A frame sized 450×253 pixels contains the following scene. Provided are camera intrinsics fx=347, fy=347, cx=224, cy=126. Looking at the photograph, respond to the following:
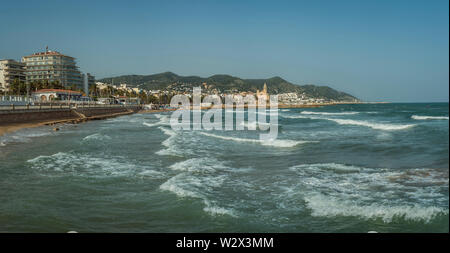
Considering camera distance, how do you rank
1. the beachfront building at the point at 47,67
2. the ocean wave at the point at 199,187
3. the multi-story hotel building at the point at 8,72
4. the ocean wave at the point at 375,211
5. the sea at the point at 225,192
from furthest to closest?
the beachfront building at the point at 47,67, the multi-story hotel building at the point at 8,72, the ocean wave at the point at 199,187, the ocean wave at the point at 375,211, the sea at the point at 225,192

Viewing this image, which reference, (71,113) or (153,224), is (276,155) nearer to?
(153,224)

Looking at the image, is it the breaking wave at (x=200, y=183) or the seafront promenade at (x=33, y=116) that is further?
the seafront promenade at (x=33, y=116)

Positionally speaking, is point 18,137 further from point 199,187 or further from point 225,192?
point 225,192

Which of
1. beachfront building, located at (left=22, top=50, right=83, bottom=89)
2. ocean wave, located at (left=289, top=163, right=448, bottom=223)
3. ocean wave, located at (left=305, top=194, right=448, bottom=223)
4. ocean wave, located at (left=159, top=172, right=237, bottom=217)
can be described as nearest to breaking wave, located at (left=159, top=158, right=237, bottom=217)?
ocean wave, located at (left=159, top=172, right=237, bottom=217)

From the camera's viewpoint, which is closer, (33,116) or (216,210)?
(216,210)

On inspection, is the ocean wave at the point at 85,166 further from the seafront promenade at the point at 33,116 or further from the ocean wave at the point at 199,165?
the seafront promenade at the point at 33,116

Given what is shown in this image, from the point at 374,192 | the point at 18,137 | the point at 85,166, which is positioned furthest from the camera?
the point at 18,137

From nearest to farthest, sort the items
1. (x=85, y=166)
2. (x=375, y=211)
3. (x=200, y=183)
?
(x=375, y=211) → (x=200, y=183) → (x=85, y=166)

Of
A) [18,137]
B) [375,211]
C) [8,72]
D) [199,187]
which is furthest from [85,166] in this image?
[8,72]

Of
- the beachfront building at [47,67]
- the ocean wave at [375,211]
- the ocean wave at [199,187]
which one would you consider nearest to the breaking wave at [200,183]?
the ocean wave at [199,187]

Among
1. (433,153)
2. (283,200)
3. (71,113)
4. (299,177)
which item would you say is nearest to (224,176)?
(299,177)

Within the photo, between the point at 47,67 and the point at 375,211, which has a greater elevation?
the point at 47,67

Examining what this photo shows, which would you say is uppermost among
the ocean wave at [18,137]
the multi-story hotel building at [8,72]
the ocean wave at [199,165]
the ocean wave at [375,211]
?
the multi-story hotel building at [8,72]

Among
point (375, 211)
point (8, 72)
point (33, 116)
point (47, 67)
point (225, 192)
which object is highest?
point (47, 67)
